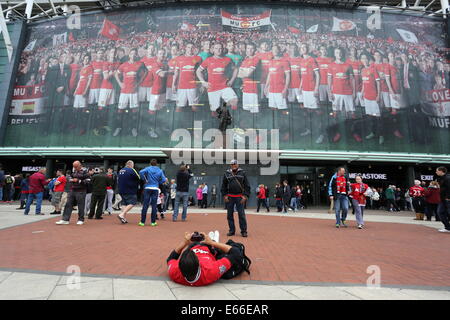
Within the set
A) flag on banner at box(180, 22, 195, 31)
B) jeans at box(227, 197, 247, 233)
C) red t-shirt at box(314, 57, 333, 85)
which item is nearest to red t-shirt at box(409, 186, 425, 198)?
jeans at box(227, 197, 247, 233)

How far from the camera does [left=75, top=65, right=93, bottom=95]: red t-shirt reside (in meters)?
24.6

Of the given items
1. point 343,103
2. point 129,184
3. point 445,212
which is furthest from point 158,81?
point 445,212

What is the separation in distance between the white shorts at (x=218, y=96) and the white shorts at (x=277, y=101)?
3436 millimetres

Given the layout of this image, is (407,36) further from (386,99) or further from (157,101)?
(157,101)

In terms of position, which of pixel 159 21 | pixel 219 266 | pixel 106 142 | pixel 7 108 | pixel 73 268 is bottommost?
pixel 73 268

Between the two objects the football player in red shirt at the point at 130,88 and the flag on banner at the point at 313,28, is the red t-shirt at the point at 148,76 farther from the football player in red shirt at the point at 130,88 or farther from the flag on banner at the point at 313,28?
the flag on banner at the point at 313,28

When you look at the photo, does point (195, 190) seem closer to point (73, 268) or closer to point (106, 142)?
point (106, 142)

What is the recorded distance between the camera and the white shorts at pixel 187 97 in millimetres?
23156

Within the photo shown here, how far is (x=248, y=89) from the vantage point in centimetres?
2327

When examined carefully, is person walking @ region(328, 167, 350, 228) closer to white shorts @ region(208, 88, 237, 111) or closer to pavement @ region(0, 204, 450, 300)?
pavement @ region(0, 204, 450, 300)

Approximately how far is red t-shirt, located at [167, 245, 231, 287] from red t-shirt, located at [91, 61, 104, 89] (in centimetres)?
2633

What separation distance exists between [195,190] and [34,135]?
61.4 ft

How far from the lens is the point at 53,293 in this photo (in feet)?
7.63
